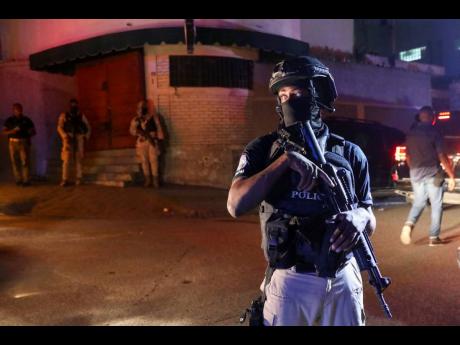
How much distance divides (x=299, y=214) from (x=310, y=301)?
37cm

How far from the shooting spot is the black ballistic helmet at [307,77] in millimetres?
2117

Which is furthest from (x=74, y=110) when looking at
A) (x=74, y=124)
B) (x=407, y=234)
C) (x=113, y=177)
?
(x=407, y=234)

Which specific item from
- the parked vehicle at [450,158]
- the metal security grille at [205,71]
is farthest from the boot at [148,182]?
the parked vehicle at [450,158]

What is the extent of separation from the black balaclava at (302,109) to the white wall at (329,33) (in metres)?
13.2

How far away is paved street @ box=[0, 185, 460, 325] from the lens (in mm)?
4270

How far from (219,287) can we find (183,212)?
444 centimetres

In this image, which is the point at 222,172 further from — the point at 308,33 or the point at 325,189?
the point at 325,189

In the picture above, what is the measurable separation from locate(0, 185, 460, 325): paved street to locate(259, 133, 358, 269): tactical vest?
2.14 metres

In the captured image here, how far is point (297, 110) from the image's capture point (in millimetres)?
2082

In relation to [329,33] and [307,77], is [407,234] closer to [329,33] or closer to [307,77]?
[307,77]

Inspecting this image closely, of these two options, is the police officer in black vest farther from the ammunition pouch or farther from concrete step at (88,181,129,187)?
concrete step at (88,181,129,187)

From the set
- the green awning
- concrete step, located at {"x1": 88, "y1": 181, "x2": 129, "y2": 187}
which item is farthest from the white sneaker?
concrete step, located at {"x1": 88, "y1": 181, "x2": 129, "y2": 187}

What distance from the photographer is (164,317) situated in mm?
4172
